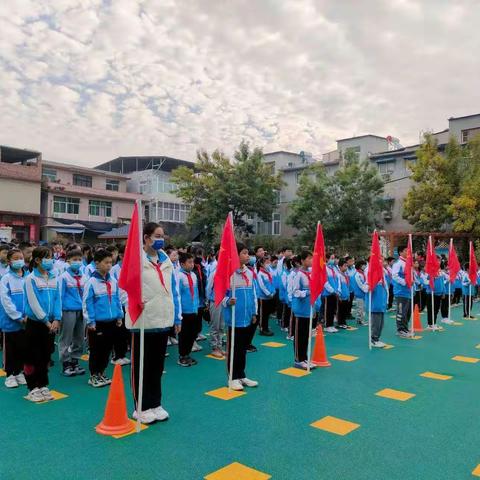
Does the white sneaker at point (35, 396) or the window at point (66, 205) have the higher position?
the window at point (66, 205)

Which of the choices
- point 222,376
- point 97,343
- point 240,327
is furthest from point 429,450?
point 97,343

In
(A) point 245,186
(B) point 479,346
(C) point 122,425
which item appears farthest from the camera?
(A) point 245,186

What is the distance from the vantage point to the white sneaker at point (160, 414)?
4.25 metres

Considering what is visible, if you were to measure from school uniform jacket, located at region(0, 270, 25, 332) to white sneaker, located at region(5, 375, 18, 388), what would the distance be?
54 centimetres

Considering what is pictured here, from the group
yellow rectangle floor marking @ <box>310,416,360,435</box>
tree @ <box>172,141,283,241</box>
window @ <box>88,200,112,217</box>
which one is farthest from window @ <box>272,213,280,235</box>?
yellow rectangle floor marking @ <box>310,416,360,435</box>

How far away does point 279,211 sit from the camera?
36.0 metres

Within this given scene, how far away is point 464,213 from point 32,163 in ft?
90.4

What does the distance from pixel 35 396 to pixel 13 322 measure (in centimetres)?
98

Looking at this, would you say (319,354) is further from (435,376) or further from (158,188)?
(158,188)

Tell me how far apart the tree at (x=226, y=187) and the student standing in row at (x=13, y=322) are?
24.3 meters

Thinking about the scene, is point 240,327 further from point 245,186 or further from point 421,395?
point 245,186

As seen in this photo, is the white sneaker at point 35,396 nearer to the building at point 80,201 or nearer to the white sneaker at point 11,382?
the white sneaker at point 11,382

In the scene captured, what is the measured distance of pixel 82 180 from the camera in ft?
121

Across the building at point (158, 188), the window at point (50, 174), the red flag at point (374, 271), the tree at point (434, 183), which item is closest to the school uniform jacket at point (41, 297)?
the red flag at point (374, 271)
